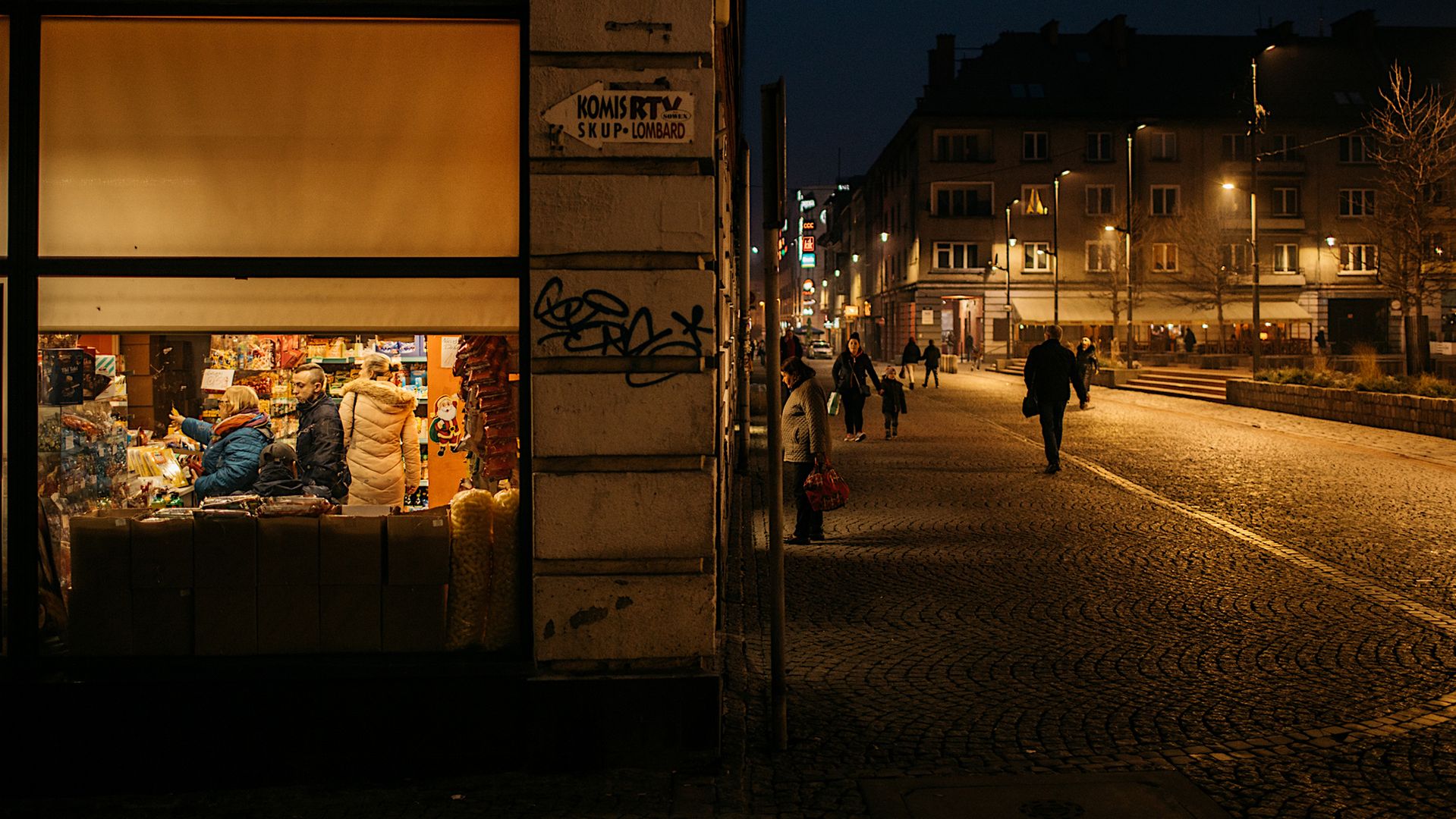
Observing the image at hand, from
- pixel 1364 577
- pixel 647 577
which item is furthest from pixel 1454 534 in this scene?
pixel 647 577

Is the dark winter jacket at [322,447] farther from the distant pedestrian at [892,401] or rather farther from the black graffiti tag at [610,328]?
the distant pedestrian at [892,401]

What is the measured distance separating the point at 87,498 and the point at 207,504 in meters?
0.58

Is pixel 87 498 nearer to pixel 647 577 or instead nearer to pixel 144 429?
pixel 144 429

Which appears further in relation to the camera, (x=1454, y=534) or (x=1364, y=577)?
(x=1454, y=534)

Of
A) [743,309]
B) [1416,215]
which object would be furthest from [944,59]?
[743,309]

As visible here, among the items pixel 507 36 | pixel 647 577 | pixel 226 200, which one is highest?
pixel 507 36

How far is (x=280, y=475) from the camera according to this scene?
6535mm

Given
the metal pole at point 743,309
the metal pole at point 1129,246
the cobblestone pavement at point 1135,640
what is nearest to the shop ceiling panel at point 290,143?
the cobblestone pavement at point 1135,640

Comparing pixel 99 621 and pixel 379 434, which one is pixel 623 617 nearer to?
pixel 99 621

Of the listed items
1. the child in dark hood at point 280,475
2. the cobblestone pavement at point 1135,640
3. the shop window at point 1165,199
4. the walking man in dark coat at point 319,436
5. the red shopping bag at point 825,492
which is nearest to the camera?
the cobblestone pavement at point 1135,640

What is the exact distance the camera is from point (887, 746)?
539 centimetres

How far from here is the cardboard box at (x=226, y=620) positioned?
531cm

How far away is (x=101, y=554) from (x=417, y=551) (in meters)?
1.34

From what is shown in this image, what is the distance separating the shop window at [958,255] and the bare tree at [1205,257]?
969cm
